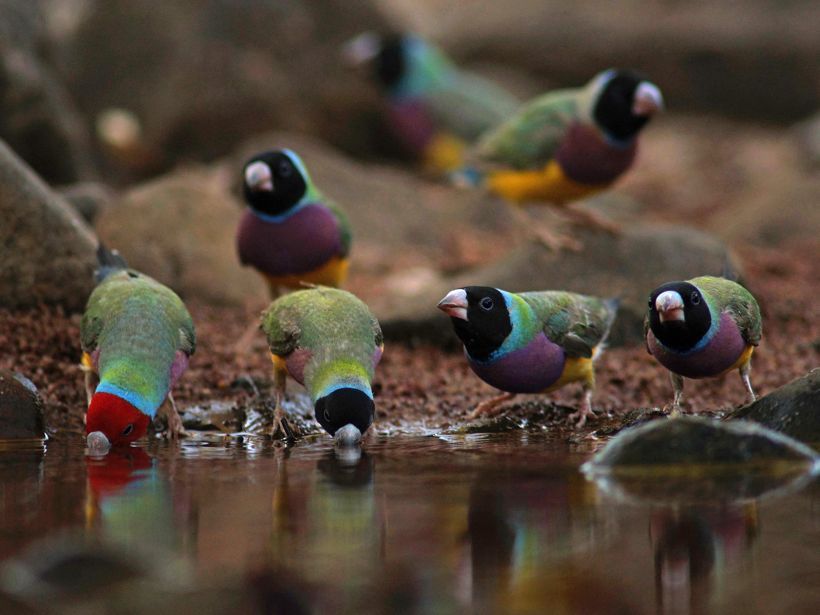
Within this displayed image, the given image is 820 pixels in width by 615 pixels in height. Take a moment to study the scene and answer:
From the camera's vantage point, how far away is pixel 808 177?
12016mm

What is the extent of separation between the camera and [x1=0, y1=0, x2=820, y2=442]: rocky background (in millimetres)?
7441

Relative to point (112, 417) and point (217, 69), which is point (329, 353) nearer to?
point (112, 417)

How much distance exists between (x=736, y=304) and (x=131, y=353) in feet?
8.73

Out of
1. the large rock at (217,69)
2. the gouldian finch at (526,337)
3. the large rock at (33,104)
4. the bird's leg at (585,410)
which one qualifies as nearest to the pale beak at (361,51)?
the large rock at (217,69)

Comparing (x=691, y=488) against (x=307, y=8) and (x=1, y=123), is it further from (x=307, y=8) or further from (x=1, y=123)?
(x=307, y=8)

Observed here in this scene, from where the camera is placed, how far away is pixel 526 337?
6.07m

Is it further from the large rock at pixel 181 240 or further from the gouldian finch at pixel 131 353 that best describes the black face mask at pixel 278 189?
the large rock at pixel 181 240

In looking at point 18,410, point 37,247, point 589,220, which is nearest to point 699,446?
point 18,410

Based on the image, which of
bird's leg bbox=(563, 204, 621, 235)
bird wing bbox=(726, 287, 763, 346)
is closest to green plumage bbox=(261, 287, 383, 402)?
bird wing bbox=(726, 287, 763, 346)

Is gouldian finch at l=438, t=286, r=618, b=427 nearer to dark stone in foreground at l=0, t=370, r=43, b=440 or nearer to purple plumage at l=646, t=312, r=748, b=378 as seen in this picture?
purple plumage at l=646, t=312, r=748, b=378

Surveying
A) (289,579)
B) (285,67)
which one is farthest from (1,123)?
(289,579)

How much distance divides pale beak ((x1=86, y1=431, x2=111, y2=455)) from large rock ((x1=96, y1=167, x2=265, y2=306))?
3329 millimetres

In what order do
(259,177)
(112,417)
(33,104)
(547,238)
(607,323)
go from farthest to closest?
(33,104) < (547,238) < (259,177) < (607,323) < (112,417)

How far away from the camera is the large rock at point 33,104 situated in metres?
10.0
